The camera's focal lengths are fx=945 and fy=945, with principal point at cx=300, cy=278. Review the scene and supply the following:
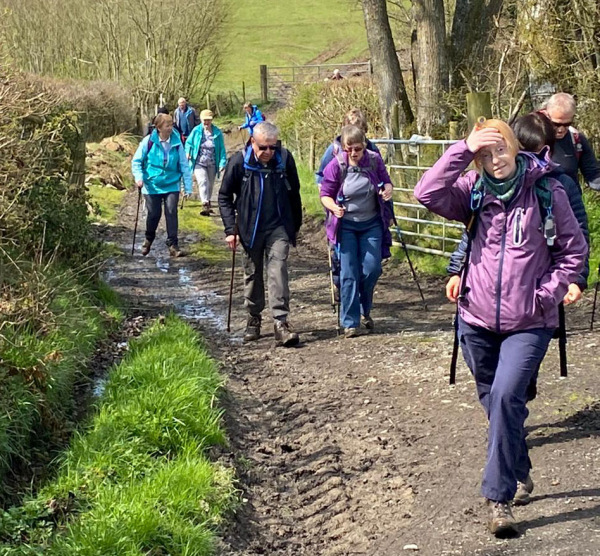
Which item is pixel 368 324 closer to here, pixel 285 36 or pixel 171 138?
pixel 171 138

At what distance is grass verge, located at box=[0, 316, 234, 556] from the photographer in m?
4.86

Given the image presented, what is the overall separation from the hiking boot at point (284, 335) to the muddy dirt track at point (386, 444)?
0.11m

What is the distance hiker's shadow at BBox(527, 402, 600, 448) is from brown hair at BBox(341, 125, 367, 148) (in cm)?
348

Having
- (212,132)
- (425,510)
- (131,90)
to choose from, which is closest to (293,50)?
(131,90)

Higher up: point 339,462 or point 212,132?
point 212,132

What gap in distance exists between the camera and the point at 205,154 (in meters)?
18.4

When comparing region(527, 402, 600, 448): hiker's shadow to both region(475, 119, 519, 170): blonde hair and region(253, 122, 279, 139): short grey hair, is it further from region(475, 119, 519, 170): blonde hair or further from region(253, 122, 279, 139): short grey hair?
region(253, 122, 279, 139): short grey hair

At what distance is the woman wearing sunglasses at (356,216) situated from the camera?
903cm

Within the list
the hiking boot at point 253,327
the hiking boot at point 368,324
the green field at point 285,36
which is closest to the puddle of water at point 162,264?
the hiking boot at point 253,327

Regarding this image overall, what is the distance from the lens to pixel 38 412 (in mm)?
6348

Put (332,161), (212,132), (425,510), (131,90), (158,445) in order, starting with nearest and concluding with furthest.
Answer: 1. (425,510)
2. (158,445)
3. (332,161)
4. (212,132)
5. (131,90)

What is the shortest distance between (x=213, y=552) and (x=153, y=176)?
9171 millimetres

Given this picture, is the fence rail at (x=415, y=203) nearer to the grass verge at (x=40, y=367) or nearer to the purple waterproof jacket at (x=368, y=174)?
the purple waterproof jacket at (x=368, y=174)

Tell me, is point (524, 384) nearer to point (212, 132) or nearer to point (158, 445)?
point (158, 445)
